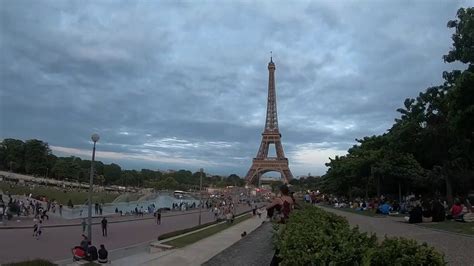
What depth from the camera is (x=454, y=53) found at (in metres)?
20.1

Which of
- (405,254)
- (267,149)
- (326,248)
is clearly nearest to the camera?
(405,254)

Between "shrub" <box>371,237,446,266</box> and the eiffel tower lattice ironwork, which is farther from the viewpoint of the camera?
the eiffel tower lattice ironwork

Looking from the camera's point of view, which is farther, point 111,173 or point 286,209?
point 111,173

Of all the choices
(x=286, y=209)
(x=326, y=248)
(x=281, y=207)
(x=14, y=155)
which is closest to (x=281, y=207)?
(x=281, y=207)

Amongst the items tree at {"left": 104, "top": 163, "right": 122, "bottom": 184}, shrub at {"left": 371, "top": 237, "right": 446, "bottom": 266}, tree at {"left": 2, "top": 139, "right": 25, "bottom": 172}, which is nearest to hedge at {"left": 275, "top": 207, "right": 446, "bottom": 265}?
shrub at {"left": 371, "top": 237, "right": 446, "bottom": 266}

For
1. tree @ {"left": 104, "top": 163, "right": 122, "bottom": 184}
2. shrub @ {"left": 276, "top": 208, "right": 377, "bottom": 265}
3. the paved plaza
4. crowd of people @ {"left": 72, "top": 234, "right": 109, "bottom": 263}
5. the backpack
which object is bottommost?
the paved plaza

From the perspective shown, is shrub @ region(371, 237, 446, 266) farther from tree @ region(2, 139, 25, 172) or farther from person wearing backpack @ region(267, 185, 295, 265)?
tree @ region(2, 139, 25, 172)

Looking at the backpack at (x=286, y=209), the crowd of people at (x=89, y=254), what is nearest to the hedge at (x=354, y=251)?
the backpack at (x=286, y=209)

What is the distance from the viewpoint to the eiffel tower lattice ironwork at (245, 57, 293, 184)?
116375 mm

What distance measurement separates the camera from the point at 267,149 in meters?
120

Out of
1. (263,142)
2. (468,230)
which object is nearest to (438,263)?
(468,230)

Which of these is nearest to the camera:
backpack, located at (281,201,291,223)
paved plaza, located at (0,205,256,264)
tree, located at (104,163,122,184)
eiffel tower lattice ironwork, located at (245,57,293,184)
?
backpack, located at (281,201,291,223)

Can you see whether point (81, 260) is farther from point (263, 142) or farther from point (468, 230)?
point (263, 142)

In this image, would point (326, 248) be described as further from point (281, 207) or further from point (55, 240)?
point (55, 240)
